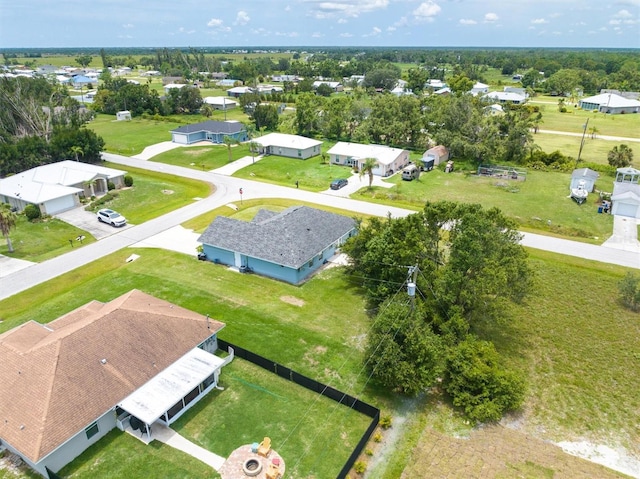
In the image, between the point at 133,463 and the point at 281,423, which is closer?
the point at 133,463

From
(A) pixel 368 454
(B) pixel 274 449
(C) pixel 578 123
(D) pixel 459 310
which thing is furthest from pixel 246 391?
(C) pixel 578 123

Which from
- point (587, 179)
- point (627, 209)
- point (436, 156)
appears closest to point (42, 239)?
point (436, 156)

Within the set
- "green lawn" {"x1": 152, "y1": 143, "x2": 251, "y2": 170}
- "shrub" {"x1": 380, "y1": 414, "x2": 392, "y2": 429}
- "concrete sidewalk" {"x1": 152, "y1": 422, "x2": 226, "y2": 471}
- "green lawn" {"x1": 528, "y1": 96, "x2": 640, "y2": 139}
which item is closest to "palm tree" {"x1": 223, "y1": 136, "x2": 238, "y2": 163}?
"green lawn" {"x1": 152, "y1": 143, "x2": 251, "y2": 170}

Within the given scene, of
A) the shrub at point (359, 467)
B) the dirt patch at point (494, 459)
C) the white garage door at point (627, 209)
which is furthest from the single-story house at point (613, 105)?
the shrub at point (359, 467)

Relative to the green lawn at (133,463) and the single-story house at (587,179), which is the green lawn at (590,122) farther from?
the green lawn at (133,463)

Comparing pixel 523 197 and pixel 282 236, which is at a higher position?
pixel 282 236

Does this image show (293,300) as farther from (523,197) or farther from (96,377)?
(523,197)

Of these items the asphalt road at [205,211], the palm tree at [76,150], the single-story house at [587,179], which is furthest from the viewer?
the palm tree at [76,150]
